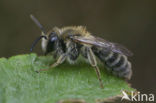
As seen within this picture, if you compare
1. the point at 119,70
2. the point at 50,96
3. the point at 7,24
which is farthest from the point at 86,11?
the point at 50,96

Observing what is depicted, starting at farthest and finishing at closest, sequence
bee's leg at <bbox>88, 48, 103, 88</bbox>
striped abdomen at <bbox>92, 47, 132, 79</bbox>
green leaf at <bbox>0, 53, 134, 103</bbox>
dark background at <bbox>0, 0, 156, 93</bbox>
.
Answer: dark background at <bbox>0, 0, 156, 93</bbox> < striped abdomen at <bbox>92, 47, 132, 79</bbox> < bee's leg at <bbox>88, 48, 103, 88</bbox> < green leaf at <bbox>0, 53, 134, 103</bbox>

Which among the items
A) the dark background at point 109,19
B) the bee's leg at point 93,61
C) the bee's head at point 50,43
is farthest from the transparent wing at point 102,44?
the dark background at point 109,19

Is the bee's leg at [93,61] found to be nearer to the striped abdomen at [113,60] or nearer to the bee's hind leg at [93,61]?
the bee's hind leg at [93,61]

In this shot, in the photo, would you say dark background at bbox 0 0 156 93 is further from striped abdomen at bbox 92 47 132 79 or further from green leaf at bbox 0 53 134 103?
green leaf at bbox 0 53 134 103

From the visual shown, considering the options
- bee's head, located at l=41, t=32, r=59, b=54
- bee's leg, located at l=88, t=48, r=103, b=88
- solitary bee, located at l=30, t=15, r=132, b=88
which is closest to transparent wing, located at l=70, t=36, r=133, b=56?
solitary bee, located at l=30, t=15, r=132, b=88

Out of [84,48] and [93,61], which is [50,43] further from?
[93,61]
